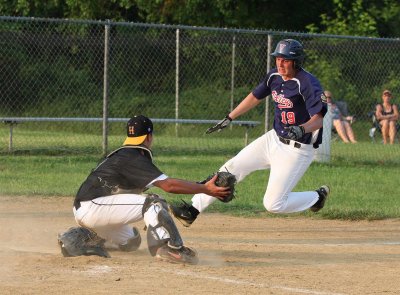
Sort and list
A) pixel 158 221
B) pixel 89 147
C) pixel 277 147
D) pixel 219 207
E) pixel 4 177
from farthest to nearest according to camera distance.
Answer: pixel 89 147 → pixel 4 177 → pixel 219 207 → pixel 277 147 → pixel 158 221

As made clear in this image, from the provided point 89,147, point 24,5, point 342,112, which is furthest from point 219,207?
point 24,5

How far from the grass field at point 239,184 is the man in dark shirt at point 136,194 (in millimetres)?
3672

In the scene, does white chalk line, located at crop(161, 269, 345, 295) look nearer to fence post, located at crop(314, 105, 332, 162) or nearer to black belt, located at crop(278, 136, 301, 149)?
black belt, located at crop(278, 136, 301, 149)

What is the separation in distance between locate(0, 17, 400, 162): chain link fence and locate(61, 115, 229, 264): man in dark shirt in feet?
28.0

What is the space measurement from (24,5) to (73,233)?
20.6 m

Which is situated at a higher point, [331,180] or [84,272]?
[84,272]

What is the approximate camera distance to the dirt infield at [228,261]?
7.14 meters

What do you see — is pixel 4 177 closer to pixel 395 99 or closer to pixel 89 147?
pixel 89 147

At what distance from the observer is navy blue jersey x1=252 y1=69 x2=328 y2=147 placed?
921 centimetres

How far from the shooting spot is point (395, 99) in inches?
813

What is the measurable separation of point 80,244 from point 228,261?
48.8 inches

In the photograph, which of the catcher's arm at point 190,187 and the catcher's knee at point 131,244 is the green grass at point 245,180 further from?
the catcher's arm at point 190,187

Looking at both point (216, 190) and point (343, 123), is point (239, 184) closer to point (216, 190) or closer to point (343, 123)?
point (216, 190)

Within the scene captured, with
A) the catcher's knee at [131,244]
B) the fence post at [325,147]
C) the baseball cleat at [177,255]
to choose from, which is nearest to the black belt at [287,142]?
the catcher's knee at [131,244]
